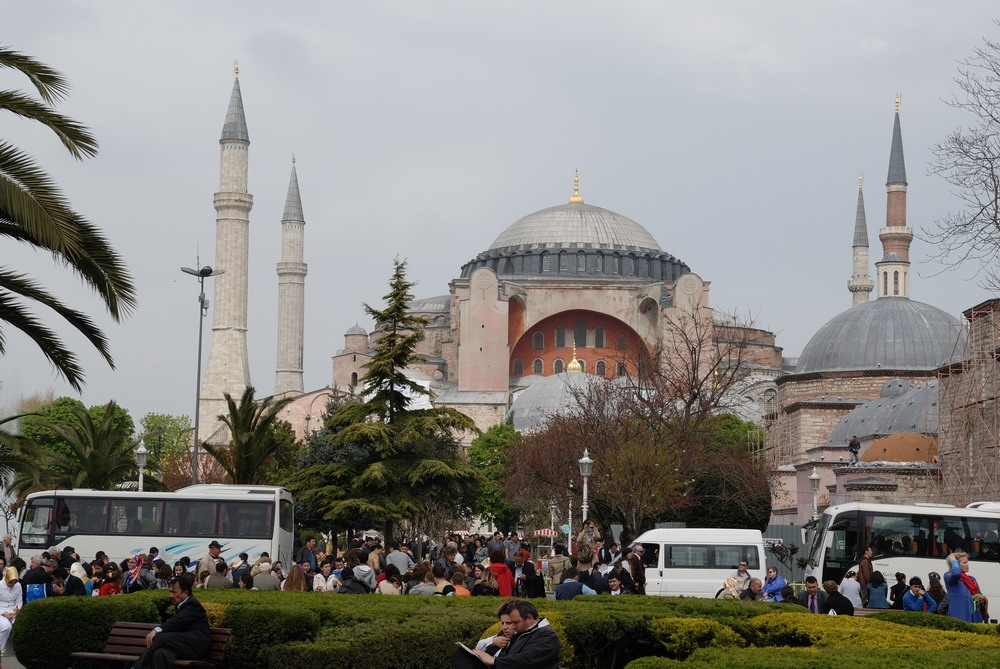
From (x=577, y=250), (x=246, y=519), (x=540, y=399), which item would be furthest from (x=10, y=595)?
(x=577, y=250)

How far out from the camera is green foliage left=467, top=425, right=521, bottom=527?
49062 mm

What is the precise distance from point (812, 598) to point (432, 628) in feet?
16.2

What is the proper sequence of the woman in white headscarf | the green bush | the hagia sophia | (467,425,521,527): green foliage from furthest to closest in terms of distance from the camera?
1. (467,425,521,527): green foliage
2. the hagia sophia
3. the woman in white headscarf
4. the green bush

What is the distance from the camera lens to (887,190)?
6606 centimetres

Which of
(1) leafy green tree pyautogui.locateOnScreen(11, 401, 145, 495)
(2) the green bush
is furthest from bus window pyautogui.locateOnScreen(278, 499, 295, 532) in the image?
(2) the green bush

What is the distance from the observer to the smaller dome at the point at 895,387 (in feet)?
162

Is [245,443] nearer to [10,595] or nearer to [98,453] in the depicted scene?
[98,453]

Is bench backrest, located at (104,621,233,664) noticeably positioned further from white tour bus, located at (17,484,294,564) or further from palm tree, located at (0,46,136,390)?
white tour bus, located at (17,484,294,564)

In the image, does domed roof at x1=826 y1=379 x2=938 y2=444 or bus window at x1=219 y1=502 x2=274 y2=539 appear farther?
domed roof at x1=826 y1=379 x2=938 y2=444

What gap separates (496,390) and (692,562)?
2010 inches

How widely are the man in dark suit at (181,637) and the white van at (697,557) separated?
9906 mm

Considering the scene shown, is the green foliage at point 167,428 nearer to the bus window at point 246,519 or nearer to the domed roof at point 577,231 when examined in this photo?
the domed roof at point 577,231

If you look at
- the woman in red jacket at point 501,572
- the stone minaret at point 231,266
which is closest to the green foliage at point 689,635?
the woman in red jacket at point 501,572

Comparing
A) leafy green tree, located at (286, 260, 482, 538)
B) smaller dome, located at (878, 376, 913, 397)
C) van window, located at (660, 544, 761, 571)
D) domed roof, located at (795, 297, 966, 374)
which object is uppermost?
domed roof, located at (795, 297, 966, 374)
